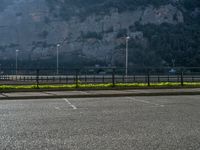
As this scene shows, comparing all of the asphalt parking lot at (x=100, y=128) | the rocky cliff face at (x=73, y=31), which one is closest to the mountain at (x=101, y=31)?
the rocky cliff face at (x=73, y=31)

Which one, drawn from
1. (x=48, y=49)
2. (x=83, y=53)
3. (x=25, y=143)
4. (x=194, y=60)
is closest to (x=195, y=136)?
(x=25, y=143)

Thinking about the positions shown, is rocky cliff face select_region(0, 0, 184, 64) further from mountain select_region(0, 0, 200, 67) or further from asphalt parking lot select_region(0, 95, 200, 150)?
asphalt parking lot select_region(0, 95, 200, 150)

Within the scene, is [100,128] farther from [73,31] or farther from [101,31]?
[73,31]

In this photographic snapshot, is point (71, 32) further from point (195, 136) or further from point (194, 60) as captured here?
point (195, 136)

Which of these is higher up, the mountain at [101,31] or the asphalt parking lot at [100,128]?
the mountain at [101,31]

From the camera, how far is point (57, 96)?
20266 mm

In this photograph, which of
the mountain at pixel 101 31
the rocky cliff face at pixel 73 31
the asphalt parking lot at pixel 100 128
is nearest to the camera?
the asphalt parking lot at pixel 100 128

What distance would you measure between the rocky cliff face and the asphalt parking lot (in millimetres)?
97355

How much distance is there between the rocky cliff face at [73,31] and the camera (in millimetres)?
116500

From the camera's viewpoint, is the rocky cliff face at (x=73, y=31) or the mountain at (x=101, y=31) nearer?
the mountain at (x=101, y=31)

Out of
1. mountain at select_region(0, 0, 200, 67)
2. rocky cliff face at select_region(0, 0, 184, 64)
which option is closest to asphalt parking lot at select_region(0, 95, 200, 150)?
mountain at select_region(0, 0, 200, 67)

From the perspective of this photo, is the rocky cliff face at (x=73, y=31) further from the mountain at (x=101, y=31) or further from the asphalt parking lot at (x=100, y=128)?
the asphalt parking lot at (x=100, y=128)

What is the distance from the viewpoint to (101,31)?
411ft

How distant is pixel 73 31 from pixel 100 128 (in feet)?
389
